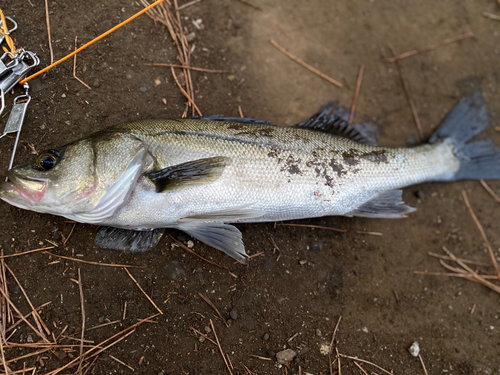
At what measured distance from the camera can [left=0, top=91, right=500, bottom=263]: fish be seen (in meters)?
2.08

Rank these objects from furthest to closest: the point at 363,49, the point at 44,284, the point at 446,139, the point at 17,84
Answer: the point at 363,49
the point at 446,139
the point at 17,84
the point at 44,284

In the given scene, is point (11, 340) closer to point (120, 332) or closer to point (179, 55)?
point (120, 332)

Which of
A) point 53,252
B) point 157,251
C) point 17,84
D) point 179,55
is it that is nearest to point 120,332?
point 157,251

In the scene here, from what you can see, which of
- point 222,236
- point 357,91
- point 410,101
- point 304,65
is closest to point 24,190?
point 222,236

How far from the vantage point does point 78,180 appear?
6.75 feet

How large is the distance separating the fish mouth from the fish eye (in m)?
0.11

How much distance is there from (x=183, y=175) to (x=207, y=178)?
Result: 0.18m

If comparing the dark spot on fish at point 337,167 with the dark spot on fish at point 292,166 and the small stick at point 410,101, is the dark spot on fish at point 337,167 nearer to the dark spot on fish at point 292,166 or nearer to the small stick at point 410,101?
the dark spot on fish at point 292,166

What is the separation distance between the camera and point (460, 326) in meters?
3.08

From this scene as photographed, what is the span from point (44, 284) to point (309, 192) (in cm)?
228

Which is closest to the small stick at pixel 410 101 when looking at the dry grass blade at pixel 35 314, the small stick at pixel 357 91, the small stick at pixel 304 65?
the small stick at pixel 357 91

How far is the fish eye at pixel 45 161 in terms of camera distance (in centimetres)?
207

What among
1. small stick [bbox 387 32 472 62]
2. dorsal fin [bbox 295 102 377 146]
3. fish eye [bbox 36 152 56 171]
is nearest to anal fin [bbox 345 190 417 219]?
dorsal fin [bbox 295 102 377 146]

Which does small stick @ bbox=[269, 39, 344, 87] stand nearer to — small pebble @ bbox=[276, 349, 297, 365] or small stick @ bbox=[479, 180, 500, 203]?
small stick @ bbox=[479, 180, 500, 203]
